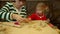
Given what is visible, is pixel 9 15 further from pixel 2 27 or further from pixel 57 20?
pixel 57 20

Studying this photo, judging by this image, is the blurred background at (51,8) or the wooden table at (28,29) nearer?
the wooden table at (28,29)

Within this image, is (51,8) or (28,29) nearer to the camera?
(28,29)

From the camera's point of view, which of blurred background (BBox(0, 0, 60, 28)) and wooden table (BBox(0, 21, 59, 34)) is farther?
blurred background (BBox(0, 0, 60, 28))

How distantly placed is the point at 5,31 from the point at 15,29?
59 millimetres

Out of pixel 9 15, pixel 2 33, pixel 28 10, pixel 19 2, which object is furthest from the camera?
pixel 28 10

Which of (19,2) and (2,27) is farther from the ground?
(19,2)

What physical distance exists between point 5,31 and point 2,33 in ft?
0.09

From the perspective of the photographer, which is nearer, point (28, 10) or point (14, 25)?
point (14, 25)

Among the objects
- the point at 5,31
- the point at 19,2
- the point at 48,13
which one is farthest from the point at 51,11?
the point at 5,31

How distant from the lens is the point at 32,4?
180 centimetres

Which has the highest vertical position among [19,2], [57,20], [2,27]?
[19,2]

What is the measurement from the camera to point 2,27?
919mm

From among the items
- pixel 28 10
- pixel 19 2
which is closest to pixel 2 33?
pixel 19 2

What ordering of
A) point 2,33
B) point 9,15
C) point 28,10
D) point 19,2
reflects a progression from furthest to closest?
1. point 28,10
2. point 19,2
3. point 9,15
4. point 2,33
